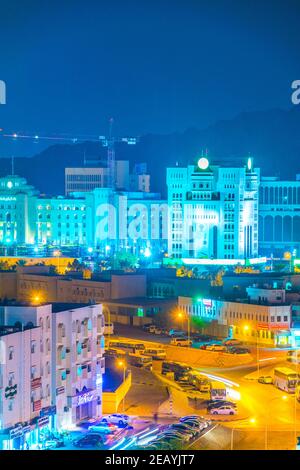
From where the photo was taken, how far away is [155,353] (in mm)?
12609

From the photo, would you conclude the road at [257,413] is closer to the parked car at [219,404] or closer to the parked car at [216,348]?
the parked car at [219,404]

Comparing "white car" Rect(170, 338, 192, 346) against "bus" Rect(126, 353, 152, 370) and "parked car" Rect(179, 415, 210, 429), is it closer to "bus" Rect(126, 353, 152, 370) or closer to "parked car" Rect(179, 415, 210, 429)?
"bus" Rect(126, 353, 152, 370)

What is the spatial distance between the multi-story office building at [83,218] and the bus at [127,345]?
48.0 ft

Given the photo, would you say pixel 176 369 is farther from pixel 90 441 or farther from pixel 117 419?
pixel 90 441

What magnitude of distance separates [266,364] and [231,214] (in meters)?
12.7

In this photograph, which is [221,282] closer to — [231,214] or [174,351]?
[174,351]

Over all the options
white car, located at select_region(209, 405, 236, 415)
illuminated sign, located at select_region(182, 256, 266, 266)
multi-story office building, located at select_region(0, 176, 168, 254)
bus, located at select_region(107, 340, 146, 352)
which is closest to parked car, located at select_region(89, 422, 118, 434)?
white car, located at select_region(209, 405, 236, 415)

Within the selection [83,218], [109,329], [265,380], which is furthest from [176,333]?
[83,218]

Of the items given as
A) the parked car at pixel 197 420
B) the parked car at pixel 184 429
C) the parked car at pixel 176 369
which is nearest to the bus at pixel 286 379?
the parked car at pixel 176 369

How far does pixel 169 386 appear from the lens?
10773 mm

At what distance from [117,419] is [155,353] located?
Result: 392cm

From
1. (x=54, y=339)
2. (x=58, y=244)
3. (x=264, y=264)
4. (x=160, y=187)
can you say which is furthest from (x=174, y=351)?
(x=160, y=187)

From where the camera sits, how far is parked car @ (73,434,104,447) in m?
7.79

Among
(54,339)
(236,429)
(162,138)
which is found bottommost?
(236,429)
